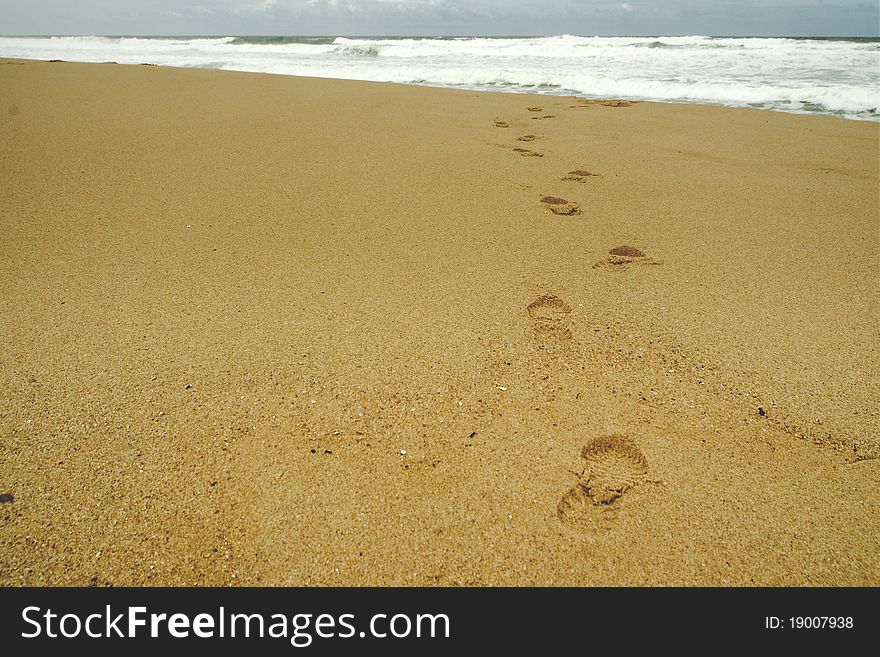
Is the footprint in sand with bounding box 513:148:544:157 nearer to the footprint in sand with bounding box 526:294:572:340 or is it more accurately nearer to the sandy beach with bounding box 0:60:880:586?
the sandy beach with bounding box 0:60:880:586

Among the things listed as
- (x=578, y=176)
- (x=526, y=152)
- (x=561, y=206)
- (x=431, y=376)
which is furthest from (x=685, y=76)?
(x=431, y=376)

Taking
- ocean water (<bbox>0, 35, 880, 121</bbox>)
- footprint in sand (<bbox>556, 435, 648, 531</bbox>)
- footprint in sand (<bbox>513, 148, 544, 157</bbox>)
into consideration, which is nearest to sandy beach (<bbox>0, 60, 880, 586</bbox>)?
footprint in sand (<bbox>556, 435, 648, 531</bbox>)

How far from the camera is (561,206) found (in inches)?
86.4

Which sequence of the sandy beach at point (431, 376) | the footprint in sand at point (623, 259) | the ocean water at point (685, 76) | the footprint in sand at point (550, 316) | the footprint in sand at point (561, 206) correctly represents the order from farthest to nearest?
the ocean water at point (685, 76), the footprint in sand at point (561, 206), the footprint in sand at point (623, 259), the footprint in sand at point (550, 316), the sandy beach at point (431, 376)

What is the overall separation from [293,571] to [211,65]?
462 inches

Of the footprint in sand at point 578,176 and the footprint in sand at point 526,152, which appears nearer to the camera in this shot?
the footprint in sand at point 578,176

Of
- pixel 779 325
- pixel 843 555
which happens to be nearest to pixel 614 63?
pixel 779 325

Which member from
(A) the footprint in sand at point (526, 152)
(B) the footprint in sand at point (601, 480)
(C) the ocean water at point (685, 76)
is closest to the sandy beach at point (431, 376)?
(B) the footprint in sand at point (601, 480)

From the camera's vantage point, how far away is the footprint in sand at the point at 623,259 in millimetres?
1726

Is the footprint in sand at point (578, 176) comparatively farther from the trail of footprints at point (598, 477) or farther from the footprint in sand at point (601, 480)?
the footprint in sand at point (601, 480)

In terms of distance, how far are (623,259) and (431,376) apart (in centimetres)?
98

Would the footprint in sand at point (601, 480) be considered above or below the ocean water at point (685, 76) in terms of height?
below

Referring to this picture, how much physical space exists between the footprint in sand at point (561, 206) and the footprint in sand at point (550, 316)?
2.44 ft

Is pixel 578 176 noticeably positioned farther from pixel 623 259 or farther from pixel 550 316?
pixel 550 316
